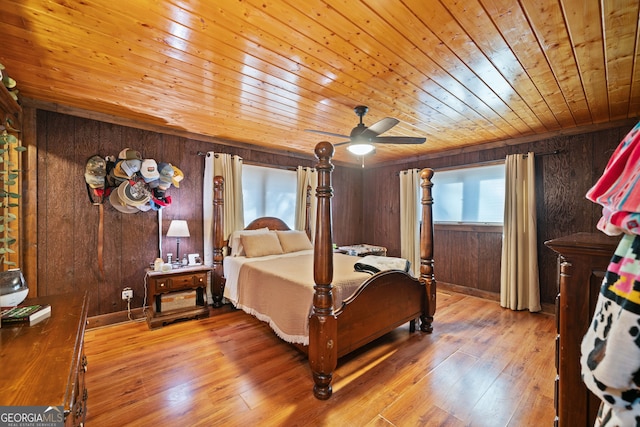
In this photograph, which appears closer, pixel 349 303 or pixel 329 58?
pixel 329 58

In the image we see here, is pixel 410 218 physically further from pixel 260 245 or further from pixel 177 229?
pixel 177 229

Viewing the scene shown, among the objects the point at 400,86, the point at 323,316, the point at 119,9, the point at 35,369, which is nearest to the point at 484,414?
the point at 323,316

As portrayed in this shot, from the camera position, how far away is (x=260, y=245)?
370 centimetres

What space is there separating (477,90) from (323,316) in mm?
2308

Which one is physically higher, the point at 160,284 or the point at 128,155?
the point at 128,155

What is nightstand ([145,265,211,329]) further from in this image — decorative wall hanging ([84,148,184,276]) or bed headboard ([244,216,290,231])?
bed headboard ([244,216,290,231])

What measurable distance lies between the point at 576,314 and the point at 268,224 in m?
3.80

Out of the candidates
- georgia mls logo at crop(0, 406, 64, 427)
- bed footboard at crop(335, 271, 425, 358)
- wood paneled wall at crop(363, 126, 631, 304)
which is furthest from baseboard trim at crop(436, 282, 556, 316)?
georgia mls logo at crop(0, 406, 64, 427)

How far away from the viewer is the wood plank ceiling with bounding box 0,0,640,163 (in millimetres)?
1479

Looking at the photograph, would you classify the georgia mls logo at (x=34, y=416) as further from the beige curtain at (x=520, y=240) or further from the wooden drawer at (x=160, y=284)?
the beige curtain at (x=520, y=240)

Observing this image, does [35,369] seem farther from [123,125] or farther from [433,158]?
[433,158]

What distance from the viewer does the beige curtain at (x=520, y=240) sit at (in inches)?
143

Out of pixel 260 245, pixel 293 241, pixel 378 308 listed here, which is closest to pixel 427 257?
pixel 378 308

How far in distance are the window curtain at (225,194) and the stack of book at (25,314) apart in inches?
96.7
